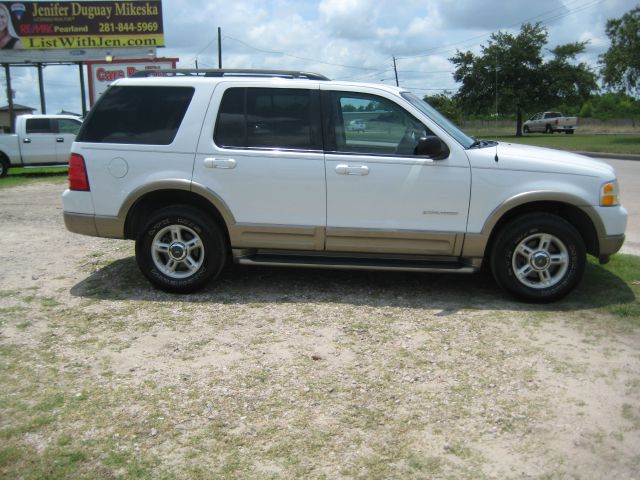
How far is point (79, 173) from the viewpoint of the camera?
5883mm

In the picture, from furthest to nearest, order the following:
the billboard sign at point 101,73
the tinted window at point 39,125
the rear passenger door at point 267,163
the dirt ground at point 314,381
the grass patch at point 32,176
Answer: the billboard sign at point 101,73 < the tinted window at point 39,125 < the grass patch at point 32,176 < the rear passenger door at point 267,163 < the dirt ground at point 314,381

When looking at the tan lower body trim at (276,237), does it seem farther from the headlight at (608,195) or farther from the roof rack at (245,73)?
the headlight at (608,195)

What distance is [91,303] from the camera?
18.9ft

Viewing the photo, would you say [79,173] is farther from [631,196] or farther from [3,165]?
[3,165]

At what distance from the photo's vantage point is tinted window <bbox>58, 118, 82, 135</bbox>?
1786 cm

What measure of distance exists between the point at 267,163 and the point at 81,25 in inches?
1180

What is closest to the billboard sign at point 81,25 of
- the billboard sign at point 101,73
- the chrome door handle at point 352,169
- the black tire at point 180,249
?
the billboard sign at point 101,73

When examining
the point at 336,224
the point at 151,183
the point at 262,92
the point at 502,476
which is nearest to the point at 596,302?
the point at 336,224

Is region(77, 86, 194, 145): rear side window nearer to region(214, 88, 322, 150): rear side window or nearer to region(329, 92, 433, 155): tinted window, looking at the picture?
region(214, 88, 322, 150): rear side window

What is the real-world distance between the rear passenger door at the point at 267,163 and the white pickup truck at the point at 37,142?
13.1m

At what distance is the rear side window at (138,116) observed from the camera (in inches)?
230

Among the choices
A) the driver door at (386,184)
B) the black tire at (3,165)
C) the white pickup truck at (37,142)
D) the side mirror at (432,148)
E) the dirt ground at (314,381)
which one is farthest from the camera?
the white pickup truck at (37,142)

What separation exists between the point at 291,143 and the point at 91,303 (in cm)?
235

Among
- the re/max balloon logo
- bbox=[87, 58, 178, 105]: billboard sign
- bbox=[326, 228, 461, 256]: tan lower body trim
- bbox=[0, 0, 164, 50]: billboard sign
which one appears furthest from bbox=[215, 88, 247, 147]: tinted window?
the re/max balloon logo
